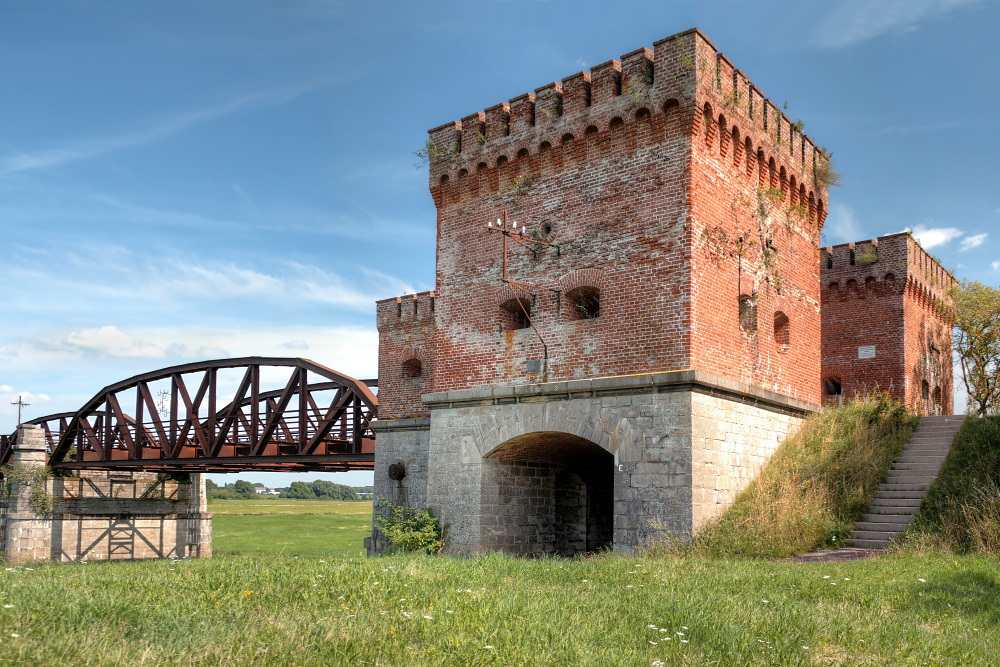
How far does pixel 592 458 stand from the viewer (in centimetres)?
1692

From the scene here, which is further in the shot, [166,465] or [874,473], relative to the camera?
[166,465]

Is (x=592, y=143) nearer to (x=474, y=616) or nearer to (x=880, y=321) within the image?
(x=474, y=616)

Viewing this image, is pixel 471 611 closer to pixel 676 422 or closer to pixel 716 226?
pixel 676 422

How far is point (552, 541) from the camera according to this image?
16.7m


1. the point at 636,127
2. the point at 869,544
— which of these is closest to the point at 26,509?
the point at 636,127

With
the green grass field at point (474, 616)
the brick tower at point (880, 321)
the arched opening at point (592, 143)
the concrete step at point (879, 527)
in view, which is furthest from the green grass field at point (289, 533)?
the green grass field at point (474, 616)

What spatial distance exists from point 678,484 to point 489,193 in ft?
22.7

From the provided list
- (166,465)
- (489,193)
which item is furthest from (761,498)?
(166,465)

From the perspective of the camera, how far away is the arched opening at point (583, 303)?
14.6 metres

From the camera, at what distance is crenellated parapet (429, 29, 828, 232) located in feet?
45.4

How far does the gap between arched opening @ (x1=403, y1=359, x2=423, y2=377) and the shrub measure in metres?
6.50

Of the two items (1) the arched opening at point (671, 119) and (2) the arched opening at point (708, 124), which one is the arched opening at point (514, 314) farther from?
(2) the arched opening at point (708, 124)

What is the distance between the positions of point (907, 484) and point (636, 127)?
7761 mm

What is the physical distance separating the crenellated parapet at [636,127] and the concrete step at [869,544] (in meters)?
6.64
